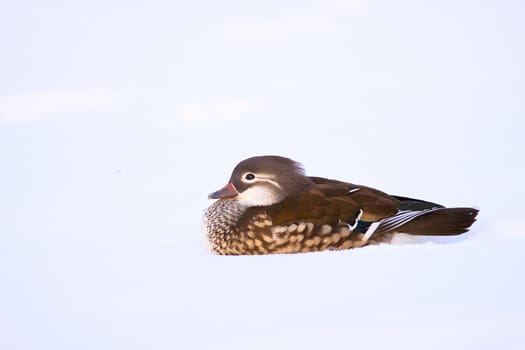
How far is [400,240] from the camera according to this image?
340 inches

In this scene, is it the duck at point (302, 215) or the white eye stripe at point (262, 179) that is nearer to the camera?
the duck at point (302, 215)

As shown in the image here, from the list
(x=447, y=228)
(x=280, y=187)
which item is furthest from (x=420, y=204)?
(x=280, y=187)

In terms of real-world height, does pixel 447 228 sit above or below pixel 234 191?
below

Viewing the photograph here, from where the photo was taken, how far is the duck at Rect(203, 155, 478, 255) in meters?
8.44

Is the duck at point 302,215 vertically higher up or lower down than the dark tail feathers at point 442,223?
higher up

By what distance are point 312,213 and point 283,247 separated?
0.27 metres

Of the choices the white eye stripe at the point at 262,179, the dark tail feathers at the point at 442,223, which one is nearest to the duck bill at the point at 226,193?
the white eye stripe at the point at 262,179

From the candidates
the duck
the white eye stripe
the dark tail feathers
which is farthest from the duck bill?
the dark tail feathers

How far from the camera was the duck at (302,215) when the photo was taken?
27.7 feet

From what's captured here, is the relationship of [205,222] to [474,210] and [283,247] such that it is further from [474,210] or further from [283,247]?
[474,210]

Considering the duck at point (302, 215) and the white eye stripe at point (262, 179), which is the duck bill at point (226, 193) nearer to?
the duck at point (302, 215)

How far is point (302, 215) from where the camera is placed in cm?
845

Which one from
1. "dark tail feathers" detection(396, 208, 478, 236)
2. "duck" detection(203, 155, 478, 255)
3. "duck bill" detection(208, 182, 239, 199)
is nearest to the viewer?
"duck" detection(203, 155, 478, 255)

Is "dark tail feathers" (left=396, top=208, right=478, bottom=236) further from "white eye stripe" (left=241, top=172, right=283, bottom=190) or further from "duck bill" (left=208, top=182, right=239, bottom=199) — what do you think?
"duck bill" (left=208, top=182, right=239, bottom=199)
